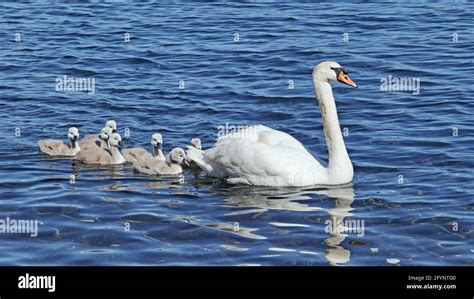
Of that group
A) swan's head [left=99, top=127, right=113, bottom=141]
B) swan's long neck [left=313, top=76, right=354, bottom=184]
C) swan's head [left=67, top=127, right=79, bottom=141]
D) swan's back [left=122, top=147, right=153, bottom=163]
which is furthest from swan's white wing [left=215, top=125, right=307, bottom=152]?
swan's head [left=67, top=127, right=79, bottom=141]

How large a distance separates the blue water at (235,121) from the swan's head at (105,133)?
55 cm

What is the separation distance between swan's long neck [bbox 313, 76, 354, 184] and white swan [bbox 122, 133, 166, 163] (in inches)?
96.0

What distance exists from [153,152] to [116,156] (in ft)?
1.79

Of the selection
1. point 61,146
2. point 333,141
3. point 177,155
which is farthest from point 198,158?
point 61,146

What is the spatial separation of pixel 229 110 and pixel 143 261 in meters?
7.28

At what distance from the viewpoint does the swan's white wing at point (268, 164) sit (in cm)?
1521

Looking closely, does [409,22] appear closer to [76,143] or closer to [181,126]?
[181,126]

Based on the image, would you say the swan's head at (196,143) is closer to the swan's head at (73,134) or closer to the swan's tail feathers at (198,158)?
the swan's tail feathers at (198,158)

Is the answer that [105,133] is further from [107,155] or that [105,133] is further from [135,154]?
[135,154]

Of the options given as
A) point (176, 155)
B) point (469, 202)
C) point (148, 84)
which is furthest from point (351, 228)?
point (148, 84)

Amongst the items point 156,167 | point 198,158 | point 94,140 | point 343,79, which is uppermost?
point 343,79

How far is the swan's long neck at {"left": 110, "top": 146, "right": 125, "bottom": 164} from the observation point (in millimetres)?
16828

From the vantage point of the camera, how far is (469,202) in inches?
568

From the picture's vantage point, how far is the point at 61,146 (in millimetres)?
17094
